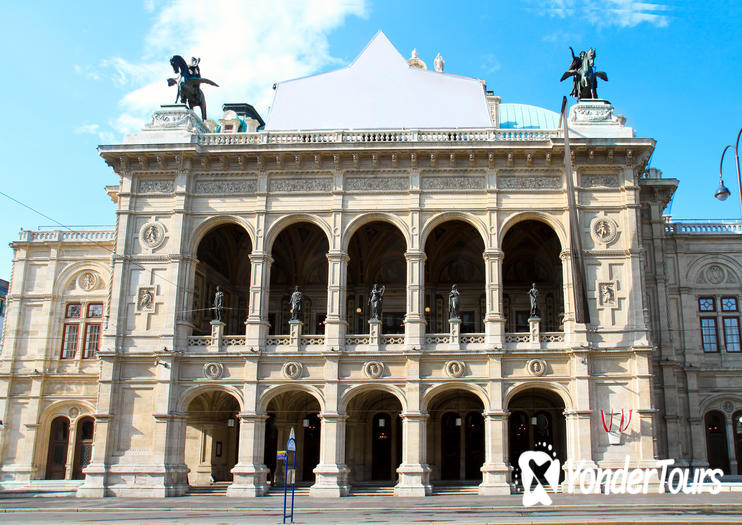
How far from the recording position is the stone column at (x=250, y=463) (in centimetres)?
2803

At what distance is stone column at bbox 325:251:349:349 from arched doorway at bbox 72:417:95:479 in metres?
14.2

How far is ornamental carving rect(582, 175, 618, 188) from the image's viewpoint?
30.1 metres

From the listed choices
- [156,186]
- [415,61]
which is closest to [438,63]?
[415,61]

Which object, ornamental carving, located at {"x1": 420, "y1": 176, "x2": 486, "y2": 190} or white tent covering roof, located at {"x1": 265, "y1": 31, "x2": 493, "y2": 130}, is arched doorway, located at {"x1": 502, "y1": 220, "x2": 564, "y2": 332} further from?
white tent covering roof, located at {"x1": 265, "y1": 31, "x2": 493, "y2": 130}

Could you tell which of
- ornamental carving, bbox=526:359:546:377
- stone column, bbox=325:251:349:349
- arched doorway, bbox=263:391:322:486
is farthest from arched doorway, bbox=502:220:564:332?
arched doorway, bbox=263:391:322:486

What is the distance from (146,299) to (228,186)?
230 inches

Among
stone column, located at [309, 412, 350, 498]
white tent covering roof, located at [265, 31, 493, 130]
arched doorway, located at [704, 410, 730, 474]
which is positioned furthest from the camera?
white tent covering roof, located at [265, 31, 493, 130]

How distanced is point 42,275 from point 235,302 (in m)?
10.1

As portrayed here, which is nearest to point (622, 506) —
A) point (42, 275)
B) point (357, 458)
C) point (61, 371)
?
point (357, 458)

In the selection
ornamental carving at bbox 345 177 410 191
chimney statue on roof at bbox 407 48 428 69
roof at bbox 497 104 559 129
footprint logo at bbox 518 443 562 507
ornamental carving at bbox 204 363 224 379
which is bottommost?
footprint logo at bbox 518 443 562 507

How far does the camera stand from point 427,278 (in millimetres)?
35438

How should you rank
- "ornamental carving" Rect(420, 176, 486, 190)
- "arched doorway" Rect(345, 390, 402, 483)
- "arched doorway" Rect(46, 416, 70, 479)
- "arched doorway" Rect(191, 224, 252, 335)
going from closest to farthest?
"ornamental carving" Rect(420, 176, 486, 190) < "arched doorway" Rect(345, 390, 402, 483) < "arched doorway" Rect(191, 224, 252, 335) < "arched doorway" Rect(46, 416, 70, 479)

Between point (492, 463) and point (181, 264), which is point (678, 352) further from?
point (181, 264)

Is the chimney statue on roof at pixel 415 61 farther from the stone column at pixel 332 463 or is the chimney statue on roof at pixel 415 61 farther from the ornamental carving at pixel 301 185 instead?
the stone column at pixel 332 463
